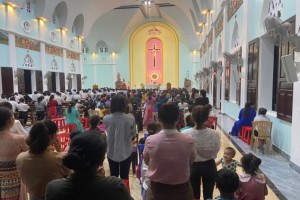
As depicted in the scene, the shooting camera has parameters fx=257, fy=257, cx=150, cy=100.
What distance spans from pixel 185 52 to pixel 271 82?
77.7 ft

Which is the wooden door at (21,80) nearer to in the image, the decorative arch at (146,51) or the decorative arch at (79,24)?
the decorative arch at (79,24)

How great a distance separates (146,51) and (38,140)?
30162mm

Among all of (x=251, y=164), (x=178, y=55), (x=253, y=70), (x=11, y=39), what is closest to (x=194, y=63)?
(x=178, y=55)

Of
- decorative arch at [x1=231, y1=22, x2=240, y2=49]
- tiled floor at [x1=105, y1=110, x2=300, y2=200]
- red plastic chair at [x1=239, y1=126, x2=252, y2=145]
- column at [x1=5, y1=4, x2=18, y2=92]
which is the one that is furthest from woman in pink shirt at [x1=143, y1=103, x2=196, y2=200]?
column at [x1=5, y1=4, x2=18, y2=92]

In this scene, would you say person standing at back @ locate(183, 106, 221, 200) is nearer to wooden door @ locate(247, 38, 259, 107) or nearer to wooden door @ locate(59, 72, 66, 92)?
wooden door @ locate(247, 38, 259, 107)

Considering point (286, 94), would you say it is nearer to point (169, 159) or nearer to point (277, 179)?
point (277, 179)

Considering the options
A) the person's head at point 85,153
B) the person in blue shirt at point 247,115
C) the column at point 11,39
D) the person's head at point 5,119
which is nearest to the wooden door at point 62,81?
the column at point 11,39

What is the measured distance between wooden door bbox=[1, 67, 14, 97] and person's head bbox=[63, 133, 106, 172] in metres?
14.4

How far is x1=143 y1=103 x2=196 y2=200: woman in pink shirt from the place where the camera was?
213 cm

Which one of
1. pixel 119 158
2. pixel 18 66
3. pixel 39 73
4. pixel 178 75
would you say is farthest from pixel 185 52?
pixel 119 158

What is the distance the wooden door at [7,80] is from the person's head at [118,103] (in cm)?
1259

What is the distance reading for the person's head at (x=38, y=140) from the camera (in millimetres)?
2070

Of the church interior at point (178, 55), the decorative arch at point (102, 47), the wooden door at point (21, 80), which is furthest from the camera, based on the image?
the decorative arch at point (102, 47)

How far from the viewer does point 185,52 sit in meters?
30.9
